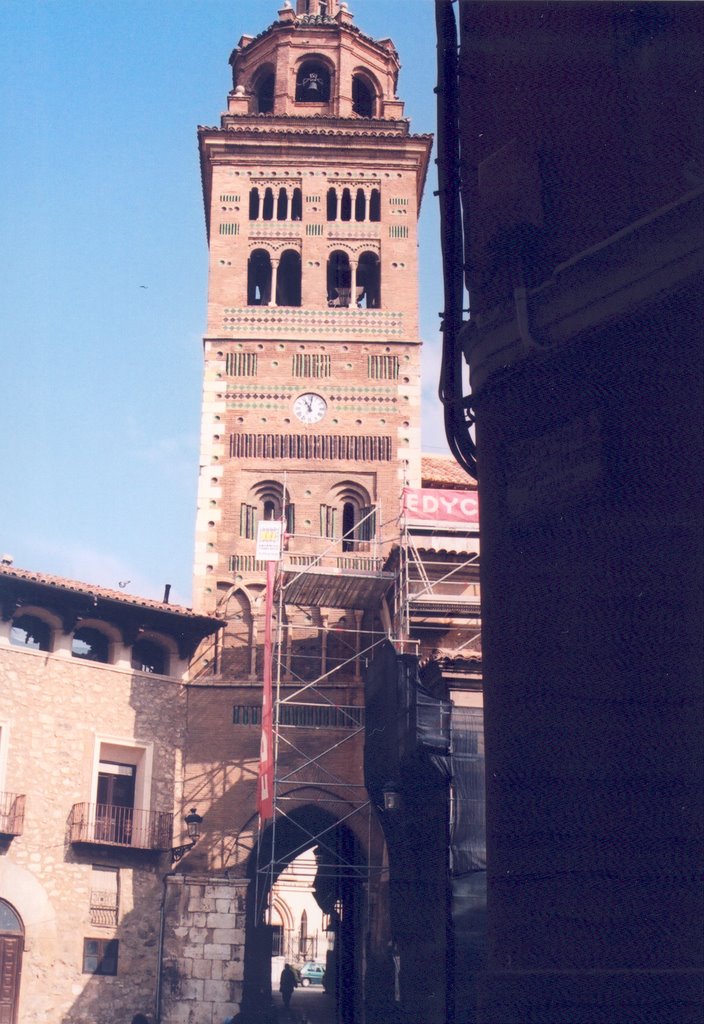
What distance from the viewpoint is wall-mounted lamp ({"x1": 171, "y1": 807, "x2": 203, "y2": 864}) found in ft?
88.9

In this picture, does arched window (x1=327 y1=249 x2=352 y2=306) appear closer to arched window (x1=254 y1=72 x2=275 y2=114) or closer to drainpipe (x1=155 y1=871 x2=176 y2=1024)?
arched window (x1=254 y1=72 x2=275 y2=114)

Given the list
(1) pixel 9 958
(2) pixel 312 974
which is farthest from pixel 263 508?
(2) pixel 312 974

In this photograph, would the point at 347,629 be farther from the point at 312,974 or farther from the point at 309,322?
the point at 312,974

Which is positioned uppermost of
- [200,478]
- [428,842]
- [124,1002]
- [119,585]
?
[200,478]

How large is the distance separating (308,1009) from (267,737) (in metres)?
8.90

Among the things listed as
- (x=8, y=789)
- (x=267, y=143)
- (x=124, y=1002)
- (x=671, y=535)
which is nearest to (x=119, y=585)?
(x=8, y=789)

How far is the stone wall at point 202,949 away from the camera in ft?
87.0

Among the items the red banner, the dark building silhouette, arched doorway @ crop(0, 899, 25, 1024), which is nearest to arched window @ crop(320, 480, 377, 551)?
the red banner

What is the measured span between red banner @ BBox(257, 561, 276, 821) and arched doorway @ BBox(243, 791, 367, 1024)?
1.61 ft

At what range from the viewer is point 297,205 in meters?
34.8

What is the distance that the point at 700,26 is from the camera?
8.81 m

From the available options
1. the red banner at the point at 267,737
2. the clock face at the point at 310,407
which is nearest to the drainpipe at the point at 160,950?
the red banner at the point at 267,737

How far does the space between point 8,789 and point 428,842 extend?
8615mm

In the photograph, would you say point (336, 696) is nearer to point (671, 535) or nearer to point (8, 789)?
point (8, 789)
